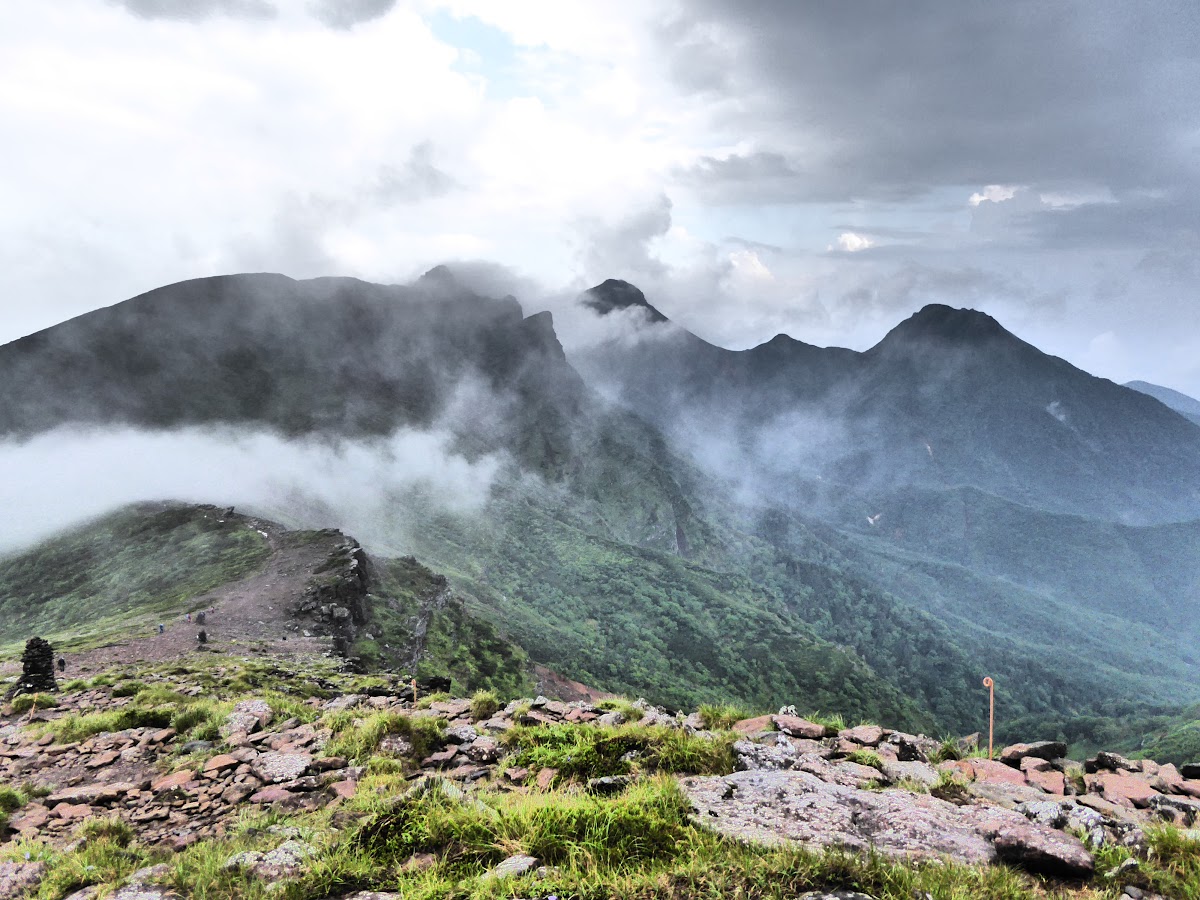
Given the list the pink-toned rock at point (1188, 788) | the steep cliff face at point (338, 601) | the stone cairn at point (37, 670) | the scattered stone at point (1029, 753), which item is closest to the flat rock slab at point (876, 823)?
the scattered stone at point (1029, 753)

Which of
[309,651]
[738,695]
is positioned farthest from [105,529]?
[738,695]

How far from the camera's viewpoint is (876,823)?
267 inches

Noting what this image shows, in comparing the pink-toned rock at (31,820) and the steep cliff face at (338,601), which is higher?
the pink-toned rock at (31,820)

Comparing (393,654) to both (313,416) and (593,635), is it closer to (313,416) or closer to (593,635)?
(593,635)

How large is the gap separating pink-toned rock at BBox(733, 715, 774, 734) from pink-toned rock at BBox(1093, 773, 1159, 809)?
5.05 metres

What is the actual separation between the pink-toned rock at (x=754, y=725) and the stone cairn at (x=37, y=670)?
926 inches

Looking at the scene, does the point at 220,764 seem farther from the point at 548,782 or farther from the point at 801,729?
the point at 801,729

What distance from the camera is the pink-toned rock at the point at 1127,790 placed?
8.52 metres

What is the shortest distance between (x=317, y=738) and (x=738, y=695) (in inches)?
5546

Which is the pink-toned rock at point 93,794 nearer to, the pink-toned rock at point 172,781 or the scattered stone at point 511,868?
the pink-toned rock at point 172,781

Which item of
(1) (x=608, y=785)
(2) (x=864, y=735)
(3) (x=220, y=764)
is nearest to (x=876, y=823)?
(1) (x=608, y=785)

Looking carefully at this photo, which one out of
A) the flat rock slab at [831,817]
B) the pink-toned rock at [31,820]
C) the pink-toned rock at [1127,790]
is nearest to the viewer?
the flat rock slab at [831,817]

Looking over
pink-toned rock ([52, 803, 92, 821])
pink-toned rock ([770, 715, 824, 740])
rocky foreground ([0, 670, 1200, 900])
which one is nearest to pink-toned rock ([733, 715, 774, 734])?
rocky foreground ([0, 670, 1200, 900])

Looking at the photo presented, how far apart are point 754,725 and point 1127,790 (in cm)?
560
